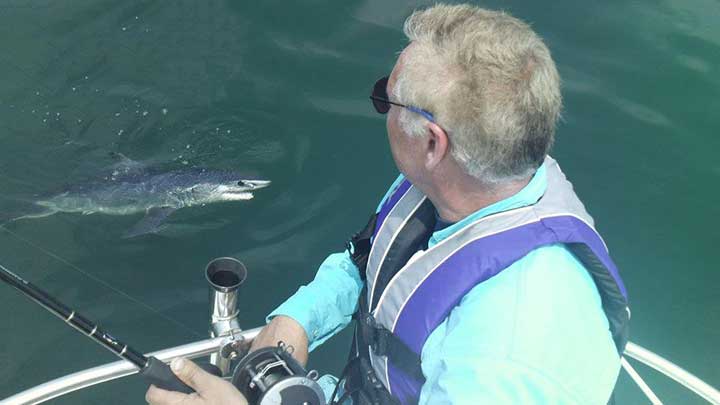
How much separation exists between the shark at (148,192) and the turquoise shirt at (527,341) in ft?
12.2

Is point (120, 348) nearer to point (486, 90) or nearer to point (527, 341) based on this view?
point (527, 341)

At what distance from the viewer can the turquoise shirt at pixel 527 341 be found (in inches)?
77.0

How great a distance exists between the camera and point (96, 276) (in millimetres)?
4977

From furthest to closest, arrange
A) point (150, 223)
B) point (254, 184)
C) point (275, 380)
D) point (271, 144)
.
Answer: point (271, 144) < point (254, 184) < point (150, 223) < point (275, 380)

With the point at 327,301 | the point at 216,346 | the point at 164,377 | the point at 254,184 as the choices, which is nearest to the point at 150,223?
the point at 254,184

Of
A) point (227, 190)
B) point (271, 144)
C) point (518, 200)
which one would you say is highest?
point (518, 200)

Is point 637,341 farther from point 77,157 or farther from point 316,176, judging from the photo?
point 77,157

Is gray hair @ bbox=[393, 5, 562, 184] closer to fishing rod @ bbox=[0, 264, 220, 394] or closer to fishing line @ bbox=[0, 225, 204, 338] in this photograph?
fishing rod @ bbox=[0, 264, 220, 394]

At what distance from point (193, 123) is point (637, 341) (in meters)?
4.04

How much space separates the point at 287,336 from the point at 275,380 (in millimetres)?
495

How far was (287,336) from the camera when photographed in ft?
9.46

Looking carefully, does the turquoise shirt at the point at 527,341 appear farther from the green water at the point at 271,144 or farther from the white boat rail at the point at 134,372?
the green water at the point at 271,144

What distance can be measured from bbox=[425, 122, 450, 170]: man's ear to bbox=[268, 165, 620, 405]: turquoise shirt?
0.89ft

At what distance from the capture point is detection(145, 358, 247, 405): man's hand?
222 centimetres
